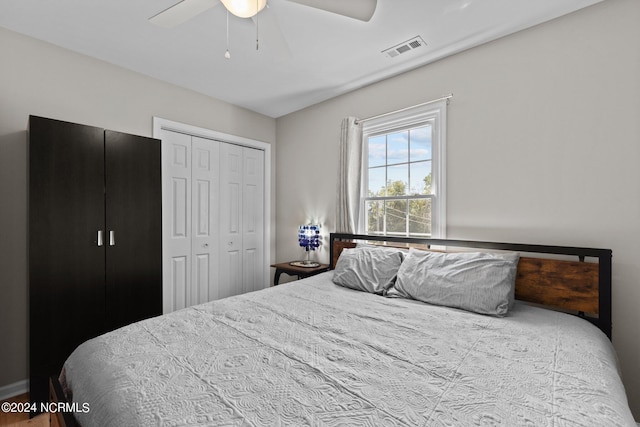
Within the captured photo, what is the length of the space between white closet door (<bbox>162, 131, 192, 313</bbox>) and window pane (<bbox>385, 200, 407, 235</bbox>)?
2145 millimetres

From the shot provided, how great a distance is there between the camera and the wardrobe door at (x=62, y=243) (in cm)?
197

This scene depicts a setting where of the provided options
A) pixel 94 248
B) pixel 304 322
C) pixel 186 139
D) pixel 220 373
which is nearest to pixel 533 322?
pixel 304 322

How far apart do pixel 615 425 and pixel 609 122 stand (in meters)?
1.82

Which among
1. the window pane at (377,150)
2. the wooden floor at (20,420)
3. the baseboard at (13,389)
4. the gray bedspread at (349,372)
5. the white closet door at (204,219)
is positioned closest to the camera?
the gray bedspread at (349,372)

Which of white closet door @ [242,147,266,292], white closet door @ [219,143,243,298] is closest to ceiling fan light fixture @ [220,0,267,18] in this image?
white closet door @ [219,143,243,298]

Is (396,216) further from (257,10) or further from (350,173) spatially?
(257,10)

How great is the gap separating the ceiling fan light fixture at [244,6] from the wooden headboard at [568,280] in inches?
84.7

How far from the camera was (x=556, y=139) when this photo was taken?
2.02 meters

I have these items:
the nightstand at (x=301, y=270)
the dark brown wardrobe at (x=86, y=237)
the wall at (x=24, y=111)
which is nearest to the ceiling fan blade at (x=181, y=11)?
the dark brown wardrobe at (x=86, y=237)

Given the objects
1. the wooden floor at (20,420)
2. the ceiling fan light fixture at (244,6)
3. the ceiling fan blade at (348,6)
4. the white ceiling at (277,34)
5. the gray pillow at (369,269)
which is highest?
the white ceiling at (277,34)

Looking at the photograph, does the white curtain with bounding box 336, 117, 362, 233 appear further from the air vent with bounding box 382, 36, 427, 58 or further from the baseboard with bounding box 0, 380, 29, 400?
the baseboard with bounding box 0, 380, 29, 400

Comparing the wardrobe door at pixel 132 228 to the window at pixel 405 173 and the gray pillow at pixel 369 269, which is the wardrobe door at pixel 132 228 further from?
the window at pixel 405 173

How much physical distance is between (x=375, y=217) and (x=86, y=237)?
8.15ft

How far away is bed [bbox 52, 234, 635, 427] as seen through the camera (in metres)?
0.89
